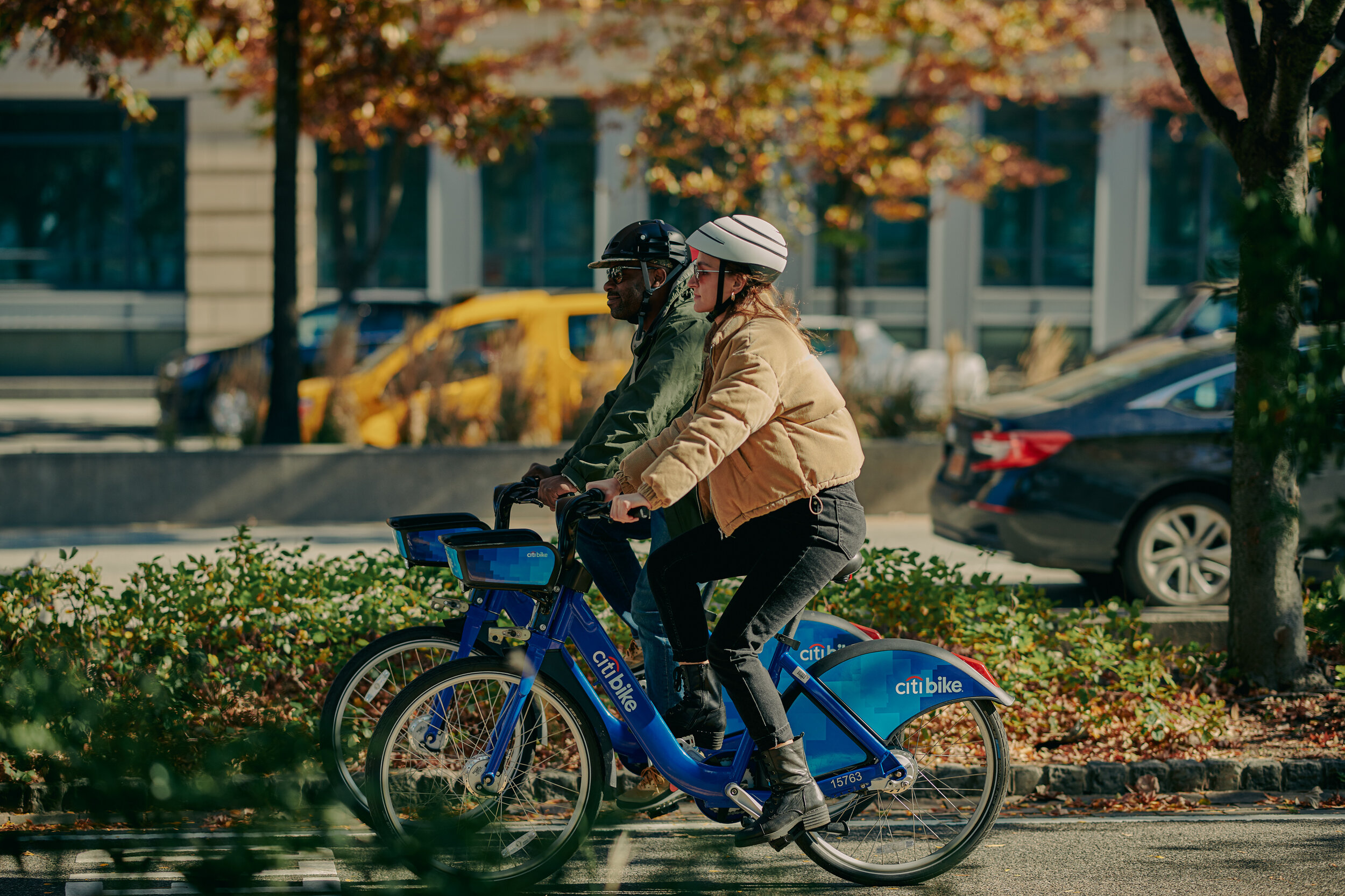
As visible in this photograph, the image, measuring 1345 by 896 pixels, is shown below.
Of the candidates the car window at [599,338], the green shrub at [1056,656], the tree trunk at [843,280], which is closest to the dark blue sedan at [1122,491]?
the green shrub at [1056,656]

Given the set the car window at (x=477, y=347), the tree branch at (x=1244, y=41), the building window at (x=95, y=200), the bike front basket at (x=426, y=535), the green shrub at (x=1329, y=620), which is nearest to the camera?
the green shrub at (x=1329, y=620)

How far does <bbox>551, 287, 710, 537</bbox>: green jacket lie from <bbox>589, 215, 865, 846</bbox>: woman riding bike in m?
0.28

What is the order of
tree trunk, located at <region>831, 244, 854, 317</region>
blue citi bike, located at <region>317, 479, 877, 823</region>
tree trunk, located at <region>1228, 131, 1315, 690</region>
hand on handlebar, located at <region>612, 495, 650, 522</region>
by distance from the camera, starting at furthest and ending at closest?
tree trunk, located at <region>831, 244, 854, 317</region>, tree trunk, located at <region>1228, 131, 1315, 690</region>, blue citi bike, located at <region>317, 479, 877, 823</region>, hand on handlebar, located at <region>612, 495, 650, 522</region>

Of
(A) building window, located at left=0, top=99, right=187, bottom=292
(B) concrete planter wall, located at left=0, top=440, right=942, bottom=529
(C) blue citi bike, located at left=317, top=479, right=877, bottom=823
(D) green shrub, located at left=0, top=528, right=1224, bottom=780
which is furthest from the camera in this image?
(A) building window, located at left=0, top=99, right=187, bottom=292

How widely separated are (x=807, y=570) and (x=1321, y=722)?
9.49ft

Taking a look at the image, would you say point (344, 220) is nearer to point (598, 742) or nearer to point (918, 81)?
point (918, 81)

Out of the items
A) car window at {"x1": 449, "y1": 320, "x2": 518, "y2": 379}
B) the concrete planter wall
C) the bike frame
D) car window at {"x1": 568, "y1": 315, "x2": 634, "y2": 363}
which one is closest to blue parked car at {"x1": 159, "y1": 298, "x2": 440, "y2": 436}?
car window at {"x1": 449, "y1": 320, "x2": 518, "y2": 379}

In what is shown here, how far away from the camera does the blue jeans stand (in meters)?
4.10

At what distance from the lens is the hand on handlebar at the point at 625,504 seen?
3.60 m

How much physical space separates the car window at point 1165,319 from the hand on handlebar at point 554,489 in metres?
13.1

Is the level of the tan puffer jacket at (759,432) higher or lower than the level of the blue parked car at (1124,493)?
higher

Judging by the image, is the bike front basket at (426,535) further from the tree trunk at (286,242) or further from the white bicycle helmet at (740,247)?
the tree trunk at (286,242)

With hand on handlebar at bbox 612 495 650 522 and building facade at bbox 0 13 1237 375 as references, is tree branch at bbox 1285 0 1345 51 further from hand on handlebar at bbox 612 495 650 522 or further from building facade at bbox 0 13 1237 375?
building facade at bbox 0 13 1237 375

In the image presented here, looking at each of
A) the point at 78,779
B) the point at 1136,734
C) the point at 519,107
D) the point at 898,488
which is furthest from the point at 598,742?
the point at 519,107
